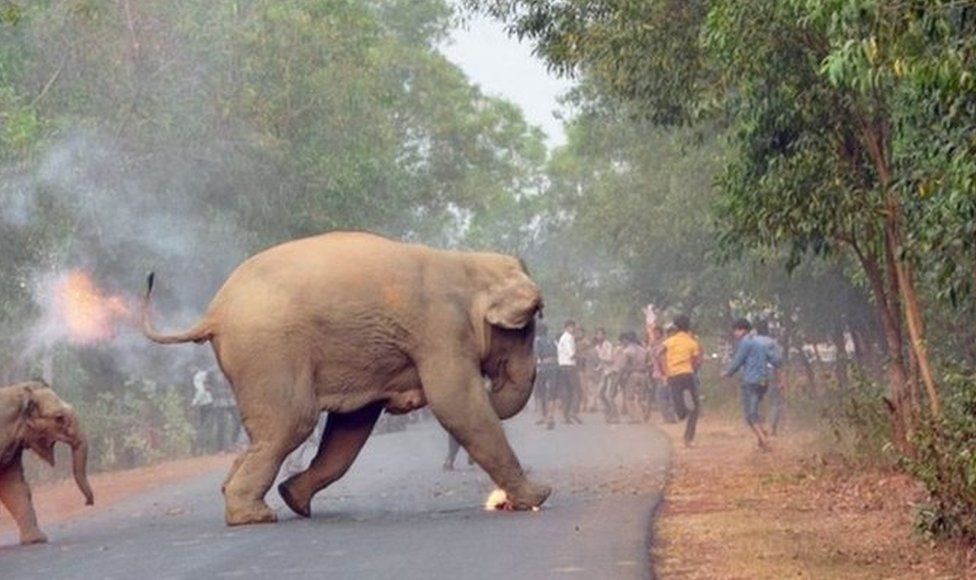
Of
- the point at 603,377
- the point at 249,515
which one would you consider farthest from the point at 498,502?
the point at 603,377

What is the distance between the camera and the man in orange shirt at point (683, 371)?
28.9 meters

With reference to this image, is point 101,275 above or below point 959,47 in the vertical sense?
above

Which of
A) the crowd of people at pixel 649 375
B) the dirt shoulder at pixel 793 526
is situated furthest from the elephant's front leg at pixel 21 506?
the crowd of people at pixel 649 375

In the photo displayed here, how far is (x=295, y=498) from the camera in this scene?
17.7 metres

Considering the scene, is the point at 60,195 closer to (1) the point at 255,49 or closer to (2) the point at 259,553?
(1) the point at 255,49

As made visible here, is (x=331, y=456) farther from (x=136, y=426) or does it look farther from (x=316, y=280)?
(x=136, y=426)

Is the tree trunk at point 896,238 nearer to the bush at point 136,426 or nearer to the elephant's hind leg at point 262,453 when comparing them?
the elephant's hind leg at point 262,453

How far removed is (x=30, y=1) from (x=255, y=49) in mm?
6608

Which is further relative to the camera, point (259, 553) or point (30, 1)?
point (30, 1)

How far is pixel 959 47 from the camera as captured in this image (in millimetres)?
10422

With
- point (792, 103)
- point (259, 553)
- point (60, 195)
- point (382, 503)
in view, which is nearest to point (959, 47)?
point (259, 553)

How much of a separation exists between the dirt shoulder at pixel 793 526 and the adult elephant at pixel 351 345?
197 cm

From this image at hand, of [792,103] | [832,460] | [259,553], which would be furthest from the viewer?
[832,460]

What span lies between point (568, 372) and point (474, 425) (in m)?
22.0
